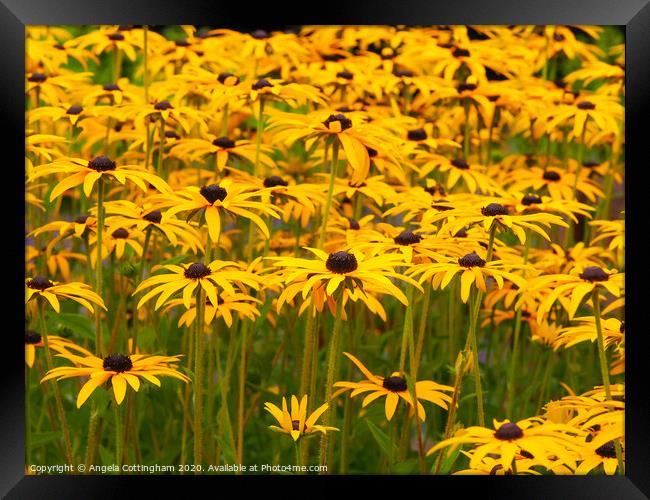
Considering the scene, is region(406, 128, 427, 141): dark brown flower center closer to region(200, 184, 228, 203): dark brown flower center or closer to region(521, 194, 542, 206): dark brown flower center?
region(521, 194, 542, 206): dark brown flower center

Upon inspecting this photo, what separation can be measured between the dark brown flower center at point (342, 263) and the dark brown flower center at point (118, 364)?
0.33 metres

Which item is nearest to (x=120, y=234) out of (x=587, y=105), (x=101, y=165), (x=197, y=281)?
(x=101, y=165)

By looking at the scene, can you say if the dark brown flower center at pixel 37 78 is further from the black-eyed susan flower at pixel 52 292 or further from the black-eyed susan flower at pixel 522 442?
the black-eyed susan flower at pixel 522 442

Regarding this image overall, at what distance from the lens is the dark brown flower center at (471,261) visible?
5.35 feet

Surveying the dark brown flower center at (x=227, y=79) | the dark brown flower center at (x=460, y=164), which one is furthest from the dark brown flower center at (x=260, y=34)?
the dark brown flower center at (x=460, y=164)

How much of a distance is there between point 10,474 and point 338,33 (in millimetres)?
1407

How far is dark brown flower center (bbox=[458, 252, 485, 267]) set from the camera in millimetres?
1632

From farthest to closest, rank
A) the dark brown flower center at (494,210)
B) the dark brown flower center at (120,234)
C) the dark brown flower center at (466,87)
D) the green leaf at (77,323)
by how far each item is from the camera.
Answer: the dark brown flower center at (466,87) < the dark brown flower center at (120,234) < the green leaf at (77,323) < the dark brown flower center at (494,210)

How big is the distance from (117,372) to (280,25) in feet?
1.91

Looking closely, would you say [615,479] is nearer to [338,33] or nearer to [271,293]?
[271,293]

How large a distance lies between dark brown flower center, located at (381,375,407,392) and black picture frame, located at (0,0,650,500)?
0.52ft

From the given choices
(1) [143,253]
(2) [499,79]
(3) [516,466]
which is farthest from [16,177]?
(2) [499,79]

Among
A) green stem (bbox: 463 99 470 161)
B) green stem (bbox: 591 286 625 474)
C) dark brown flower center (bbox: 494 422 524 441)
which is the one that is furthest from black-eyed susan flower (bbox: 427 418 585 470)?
green stem (bbox: 463 99 470 161)
